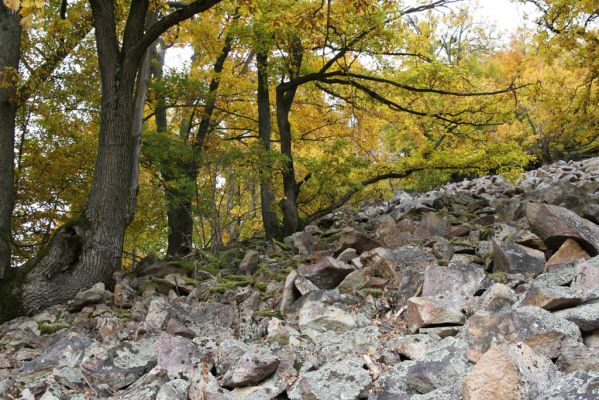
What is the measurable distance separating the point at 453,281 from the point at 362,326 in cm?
80

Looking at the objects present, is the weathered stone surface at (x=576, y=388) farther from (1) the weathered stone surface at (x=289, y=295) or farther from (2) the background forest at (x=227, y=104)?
(2) the background forest at (x=227, y=104)

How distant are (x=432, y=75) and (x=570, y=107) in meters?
2.99

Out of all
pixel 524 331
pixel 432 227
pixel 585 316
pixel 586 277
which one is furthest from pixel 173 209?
pixel 585 316

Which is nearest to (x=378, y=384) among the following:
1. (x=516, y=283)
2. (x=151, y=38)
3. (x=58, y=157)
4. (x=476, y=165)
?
(x=516, y=283)

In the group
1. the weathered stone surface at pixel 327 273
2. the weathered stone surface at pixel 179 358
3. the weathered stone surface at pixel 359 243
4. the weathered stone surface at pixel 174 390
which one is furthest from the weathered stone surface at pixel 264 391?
the weathered stone surface at pixel 359 243

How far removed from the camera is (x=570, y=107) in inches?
363

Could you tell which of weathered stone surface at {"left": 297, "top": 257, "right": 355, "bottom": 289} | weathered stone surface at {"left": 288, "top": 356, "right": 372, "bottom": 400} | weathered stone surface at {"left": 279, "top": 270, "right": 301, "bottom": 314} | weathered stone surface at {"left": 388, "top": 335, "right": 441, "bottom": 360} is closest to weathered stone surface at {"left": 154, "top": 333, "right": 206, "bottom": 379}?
weathered stone surface at {"left": 288, "top": 356, "right": 372, "bottom": 400}

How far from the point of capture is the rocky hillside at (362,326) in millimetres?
2758

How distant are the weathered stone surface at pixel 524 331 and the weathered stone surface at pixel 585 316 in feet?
0.30

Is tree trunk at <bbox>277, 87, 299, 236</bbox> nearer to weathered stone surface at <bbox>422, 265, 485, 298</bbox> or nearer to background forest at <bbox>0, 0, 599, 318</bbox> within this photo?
background forest at <bbox>0, 0, 599, 318</bbox>

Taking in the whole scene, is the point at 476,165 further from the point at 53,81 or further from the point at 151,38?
the point at 53,81

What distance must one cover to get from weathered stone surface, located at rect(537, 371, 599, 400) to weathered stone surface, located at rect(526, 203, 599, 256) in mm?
2431

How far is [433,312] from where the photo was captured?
3.52 m

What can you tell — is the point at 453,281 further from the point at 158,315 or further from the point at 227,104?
the point at 227,104
